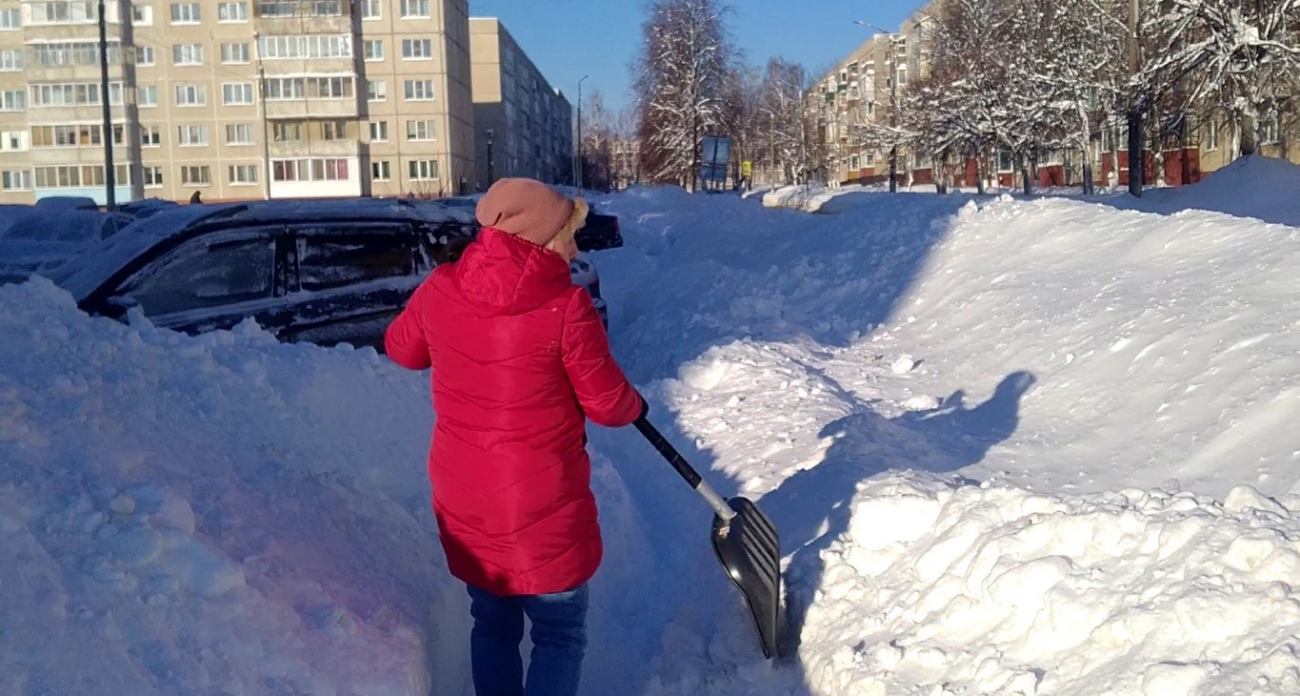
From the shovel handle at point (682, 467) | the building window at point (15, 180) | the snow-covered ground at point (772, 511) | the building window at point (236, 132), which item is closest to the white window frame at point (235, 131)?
the building window at point (236, 132)

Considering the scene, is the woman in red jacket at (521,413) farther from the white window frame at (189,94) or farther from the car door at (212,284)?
the white window frame at (189,94)

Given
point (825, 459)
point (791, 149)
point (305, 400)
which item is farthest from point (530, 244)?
point (791, 149)

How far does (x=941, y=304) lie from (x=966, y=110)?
30.7 m

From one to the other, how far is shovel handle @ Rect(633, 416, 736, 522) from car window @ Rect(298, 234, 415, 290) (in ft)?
12.0

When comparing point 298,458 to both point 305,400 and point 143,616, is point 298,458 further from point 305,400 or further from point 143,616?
point 143,616

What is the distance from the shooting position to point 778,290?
1252cm

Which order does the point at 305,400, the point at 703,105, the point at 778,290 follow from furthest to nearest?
the point at 703,105 < the point at 778,290 < the point at 305,400

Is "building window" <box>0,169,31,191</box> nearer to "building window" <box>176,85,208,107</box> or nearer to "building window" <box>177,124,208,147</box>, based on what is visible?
"building window" <box>177,124,208,147</box>

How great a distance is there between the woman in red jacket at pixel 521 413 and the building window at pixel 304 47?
6749 cm

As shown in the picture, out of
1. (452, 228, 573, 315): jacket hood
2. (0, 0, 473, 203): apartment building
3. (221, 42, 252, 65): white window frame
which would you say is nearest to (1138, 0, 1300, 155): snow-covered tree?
(452, 228, 573, 315): jacket hood

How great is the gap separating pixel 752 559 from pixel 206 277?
3.98 metres

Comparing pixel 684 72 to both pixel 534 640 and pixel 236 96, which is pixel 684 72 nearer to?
pixel 236 96

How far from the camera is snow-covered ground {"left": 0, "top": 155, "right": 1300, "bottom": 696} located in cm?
280

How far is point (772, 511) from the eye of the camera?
18.8 feet
